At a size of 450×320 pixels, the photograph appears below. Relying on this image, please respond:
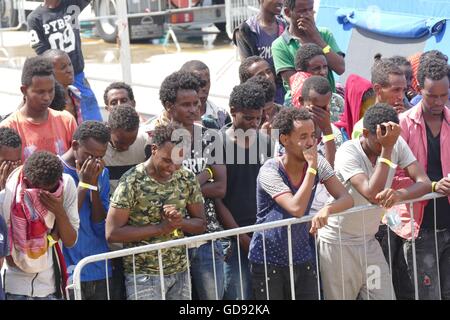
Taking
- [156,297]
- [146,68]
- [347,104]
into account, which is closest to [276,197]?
[156,297]

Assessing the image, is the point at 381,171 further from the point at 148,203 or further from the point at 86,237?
the point at 86,237

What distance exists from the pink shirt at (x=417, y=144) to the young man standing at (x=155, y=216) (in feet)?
4.72

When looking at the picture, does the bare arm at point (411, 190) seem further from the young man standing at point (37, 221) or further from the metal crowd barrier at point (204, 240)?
the young man standing at point (37, 221)

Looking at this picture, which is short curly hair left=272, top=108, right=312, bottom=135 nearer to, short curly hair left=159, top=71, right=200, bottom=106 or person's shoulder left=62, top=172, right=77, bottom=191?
short curly hair left=159, top=71, right=200, bottom=106

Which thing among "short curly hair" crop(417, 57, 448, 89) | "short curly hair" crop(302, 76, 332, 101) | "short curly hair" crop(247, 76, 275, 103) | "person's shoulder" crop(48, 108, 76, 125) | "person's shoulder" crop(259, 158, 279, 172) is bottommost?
"person's shoulder" crop(259, 158, 279, 172)

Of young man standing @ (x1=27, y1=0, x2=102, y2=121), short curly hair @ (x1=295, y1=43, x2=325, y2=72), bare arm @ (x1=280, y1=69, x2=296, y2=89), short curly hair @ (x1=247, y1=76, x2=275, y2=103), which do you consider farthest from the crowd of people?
young man standing @ (x1=27, y1=0, x2=102, y2=121)

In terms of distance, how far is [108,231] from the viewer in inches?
242

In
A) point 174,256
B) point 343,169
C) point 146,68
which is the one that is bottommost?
point 146,68

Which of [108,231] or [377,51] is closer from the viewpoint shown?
[108,231]

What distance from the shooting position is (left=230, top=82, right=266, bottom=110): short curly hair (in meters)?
6.90

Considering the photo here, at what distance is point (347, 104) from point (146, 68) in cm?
848

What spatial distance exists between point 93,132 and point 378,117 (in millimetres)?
1835

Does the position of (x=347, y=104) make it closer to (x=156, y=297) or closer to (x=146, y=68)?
(x=156, y=297)

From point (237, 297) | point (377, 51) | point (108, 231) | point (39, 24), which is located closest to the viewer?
point (108, 231)
